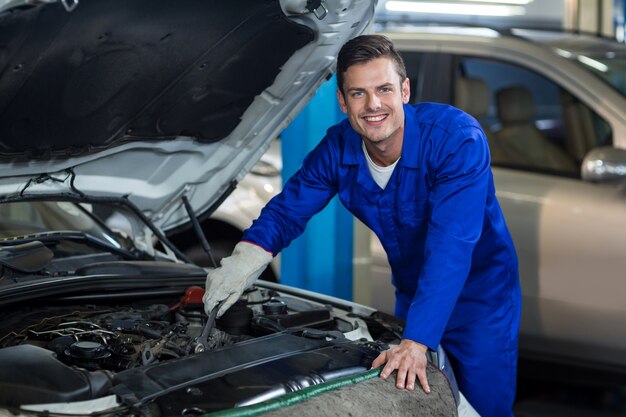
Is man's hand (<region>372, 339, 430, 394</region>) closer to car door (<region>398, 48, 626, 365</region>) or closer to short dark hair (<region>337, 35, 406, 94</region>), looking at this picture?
short dark hair (<region>337, 35, 406, 94</region>)

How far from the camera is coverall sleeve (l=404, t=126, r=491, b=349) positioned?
2412 mm

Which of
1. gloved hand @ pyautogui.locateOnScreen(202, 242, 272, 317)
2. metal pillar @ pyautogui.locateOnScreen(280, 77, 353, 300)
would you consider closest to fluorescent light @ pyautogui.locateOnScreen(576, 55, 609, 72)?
metal pillar @ pyautogui.locateOnScreen(280, 77, 353, 300)

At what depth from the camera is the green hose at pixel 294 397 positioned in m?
1.91

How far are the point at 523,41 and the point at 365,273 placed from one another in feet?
4.40

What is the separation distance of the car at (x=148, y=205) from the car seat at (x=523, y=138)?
163 centimetres

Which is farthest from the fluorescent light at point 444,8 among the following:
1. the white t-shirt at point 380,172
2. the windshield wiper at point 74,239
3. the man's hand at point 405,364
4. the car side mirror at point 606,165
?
the man's hand at point 405,364

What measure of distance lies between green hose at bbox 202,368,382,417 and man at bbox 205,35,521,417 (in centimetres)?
7

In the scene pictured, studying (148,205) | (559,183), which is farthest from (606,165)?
(148,205)

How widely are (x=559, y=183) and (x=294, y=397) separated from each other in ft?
8.01

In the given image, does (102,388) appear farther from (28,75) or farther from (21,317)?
(28,75)

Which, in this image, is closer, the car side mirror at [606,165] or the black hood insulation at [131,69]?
the black hood insulation at [131,69]

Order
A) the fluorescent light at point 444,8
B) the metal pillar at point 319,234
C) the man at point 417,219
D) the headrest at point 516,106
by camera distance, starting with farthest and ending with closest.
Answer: the fluorescent light at point 444,8 → the headrest at point 516,106 → the metal pillar at point 319,234 → the man at point 417,219

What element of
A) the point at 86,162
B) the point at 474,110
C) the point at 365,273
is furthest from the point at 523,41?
the point at 86,162

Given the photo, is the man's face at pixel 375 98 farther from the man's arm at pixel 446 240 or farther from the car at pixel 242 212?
the car at pixel 242 212
